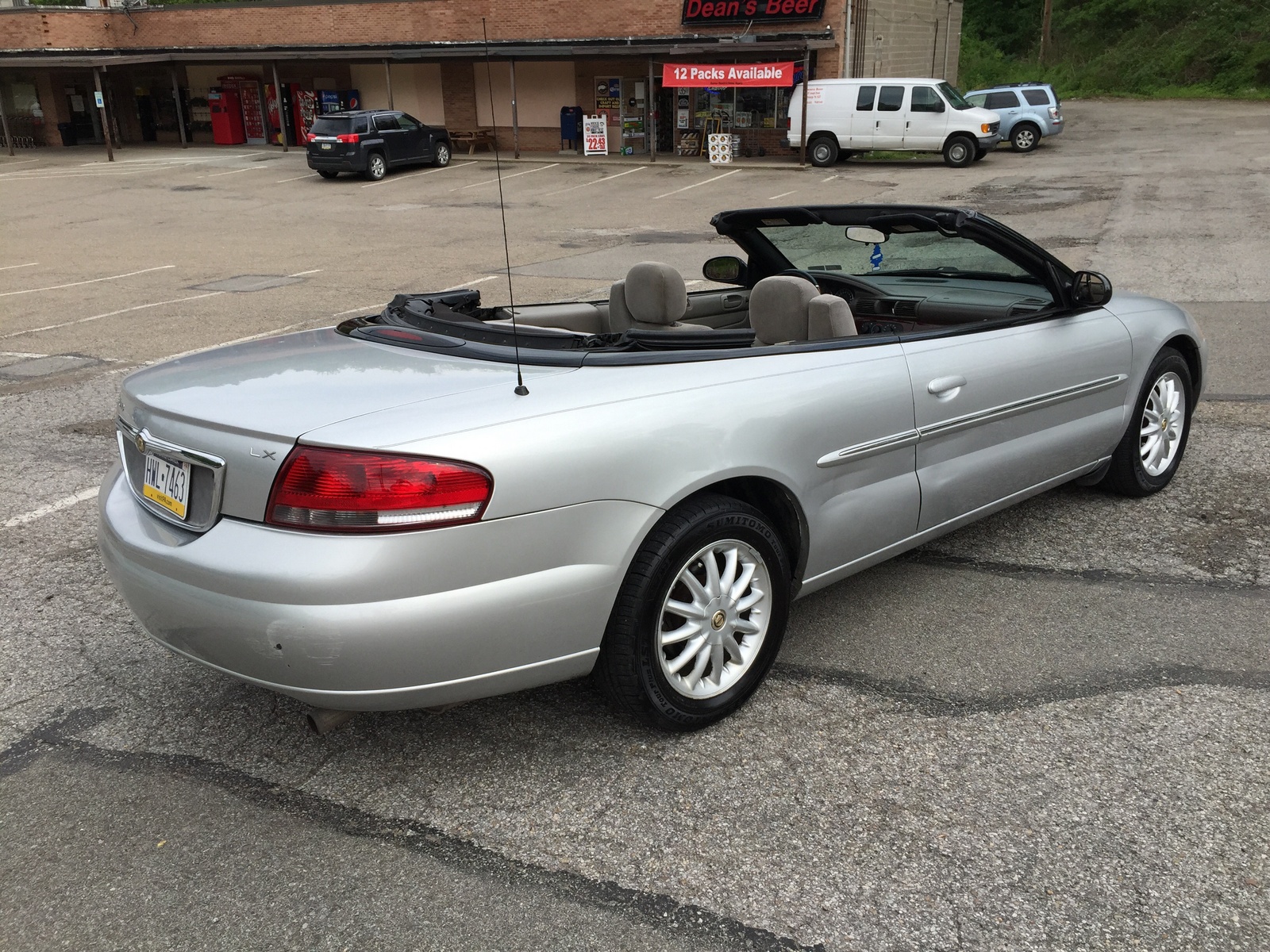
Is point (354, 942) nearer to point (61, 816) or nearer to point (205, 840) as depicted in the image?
point (205, 840)

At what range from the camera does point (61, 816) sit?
2.98 meters

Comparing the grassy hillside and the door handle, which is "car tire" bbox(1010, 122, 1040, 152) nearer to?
the grassy hillside

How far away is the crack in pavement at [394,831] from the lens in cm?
251

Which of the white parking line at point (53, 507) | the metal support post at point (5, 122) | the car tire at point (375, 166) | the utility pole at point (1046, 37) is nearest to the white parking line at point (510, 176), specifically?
the car tire at point (375, 166)

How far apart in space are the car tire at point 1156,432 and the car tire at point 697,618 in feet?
7.60

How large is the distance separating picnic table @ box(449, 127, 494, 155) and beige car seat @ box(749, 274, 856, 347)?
31704mm

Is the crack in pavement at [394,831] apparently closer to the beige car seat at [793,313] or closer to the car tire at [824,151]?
the beige car seat at [793,313]

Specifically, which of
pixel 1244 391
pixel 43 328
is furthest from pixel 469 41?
pixel 1244 391

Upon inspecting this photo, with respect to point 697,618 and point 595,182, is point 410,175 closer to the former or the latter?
point 595,182

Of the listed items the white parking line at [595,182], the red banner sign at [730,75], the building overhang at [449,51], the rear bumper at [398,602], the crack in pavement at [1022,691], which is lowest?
the white parking line at [595,182]

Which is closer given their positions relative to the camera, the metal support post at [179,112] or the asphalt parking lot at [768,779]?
the asphalt parking lot at [768,779]

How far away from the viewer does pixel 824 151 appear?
1088 inches

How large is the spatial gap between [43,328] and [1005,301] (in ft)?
32.3

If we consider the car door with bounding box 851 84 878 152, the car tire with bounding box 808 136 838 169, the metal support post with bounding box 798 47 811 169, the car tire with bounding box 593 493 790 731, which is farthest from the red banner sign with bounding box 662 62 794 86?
the car tire with bounding box 593 493 790 731
